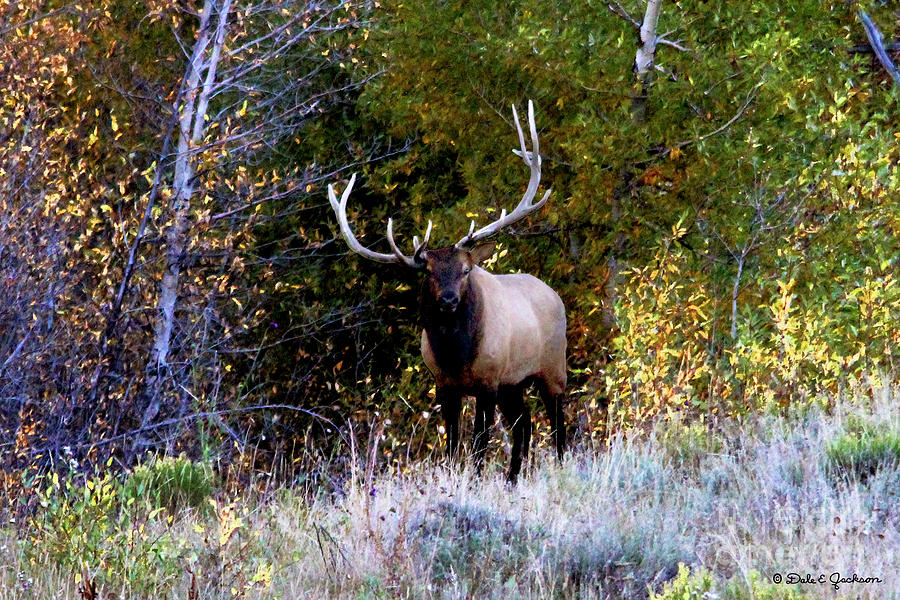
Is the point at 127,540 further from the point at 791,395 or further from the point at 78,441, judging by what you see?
the point at 791,395

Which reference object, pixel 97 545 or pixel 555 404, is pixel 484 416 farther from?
pixel 97 545

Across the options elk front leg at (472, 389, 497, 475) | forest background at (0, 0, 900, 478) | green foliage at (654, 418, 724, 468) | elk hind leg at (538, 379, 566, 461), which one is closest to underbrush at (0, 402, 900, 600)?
green foliage at (654, 418, 724, 468)

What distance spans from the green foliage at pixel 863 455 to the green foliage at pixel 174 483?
3.21m

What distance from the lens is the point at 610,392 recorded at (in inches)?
383

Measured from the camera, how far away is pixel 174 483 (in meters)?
6.85

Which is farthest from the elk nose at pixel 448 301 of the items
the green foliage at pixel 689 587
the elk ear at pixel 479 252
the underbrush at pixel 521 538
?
the green foliage at pixel 689 587

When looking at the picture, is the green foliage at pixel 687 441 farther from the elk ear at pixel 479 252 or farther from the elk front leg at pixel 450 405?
the elk ear at pixel 479 252

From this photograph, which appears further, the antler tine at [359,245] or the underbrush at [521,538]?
the antler tine at [359,245]

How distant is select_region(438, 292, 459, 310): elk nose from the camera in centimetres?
830

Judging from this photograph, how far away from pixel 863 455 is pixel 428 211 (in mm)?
8278

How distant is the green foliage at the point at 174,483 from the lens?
670 cm

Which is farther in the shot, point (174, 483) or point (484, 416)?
point (484, 416)

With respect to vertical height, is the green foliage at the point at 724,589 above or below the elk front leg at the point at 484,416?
below

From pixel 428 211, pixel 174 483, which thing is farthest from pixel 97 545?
pixel 428 211
